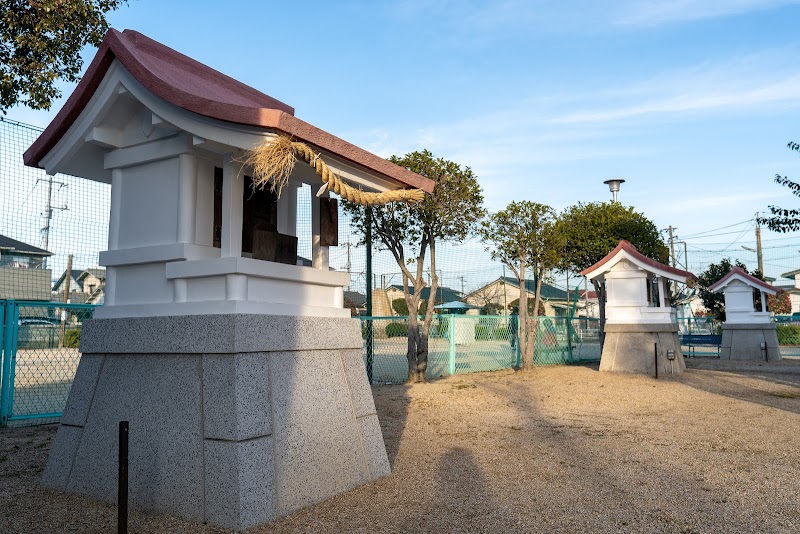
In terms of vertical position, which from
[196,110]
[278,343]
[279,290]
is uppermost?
[196,110]

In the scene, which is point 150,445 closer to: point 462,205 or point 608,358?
point 462,205

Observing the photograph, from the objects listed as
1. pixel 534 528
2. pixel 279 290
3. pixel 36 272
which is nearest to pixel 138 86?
pixel 279 290

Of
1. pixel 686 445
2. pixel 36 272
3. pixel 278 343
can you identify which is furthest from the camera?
pixel 36 272

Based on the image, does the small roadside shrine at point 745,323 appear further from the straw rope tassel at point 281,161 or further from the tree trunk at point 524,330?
the straw rope tassel at point 281,161

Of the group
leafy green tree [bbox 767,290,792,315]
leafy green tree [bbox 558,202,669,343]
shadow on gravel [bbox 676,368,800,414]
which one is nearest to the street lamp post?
leafy green tree [bbox 558,202,669,343]

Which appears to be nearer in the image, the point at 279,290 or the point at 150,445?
the point at 150,445

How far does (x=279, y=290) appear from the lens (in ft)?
16.4

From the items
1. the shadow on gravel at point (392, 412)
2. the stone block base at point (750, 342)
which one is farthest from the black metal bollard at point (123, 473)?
the stone block base at point (750, 342)

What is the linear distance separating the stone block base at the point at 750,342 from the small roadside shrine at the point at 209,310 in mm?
16730

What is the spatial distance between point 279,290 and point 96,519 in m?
2.14

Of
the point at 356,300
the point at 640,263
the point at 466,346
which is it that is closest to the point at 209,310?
the point at 356,300

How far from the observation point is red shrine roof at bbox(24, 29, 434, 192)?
4.37m

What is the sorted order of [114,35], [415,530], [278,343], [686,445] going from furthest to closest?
[686,445]
[114,35]
[278,343]
[415,530]

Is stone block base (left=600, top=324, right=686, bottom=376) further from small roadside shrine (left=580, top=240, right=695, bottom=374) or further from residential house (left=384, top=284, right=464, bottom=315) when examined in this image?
residential house (left=384, top=284, right=464, bottom=315)
